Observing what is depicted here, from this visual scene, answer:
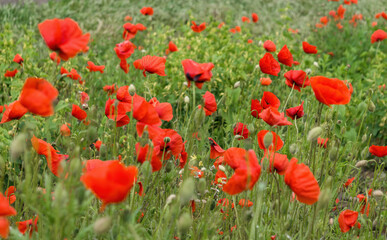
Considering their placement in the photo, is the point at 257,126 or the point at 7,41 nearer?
the point at 257,126

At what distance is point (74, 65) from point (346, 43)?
3663 mm

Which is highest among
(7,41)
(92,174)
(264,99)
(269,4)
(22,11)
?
(92,174)

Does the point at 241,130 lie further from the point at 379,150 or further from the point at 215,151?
the point at 379,150

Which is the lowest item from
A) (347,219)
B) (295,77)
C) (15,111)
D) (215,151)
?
(347,219)

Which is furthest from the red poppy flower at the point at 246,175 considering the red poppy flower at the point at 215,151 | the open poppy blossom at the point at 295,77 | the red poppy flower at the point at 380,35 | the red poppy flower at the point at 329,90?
the red poppy flower at the point at 380,35

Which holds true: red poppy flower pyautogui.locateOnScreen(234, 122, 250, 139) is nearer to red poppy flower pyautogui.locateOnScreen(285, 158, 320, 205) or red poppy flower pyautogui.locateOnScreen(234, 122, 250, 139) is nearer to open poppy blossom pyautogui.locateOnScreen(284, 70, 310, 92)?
open poppy blossom pyautogui.locateOnScreen(284, 70, 310, 92)

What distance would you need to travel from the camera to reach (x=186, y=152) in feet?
6.41

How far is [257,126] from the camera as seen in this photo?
2.13 meters

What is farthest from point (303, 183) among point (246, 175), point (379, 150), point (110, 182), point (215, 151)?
point (379, 150)

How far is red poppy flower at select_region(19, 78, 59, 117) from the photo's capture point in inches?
40.4

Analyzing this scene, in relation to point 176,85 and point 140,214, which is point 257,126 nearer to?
point 140,214

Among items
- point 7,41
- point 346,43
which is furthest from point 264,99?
point 346,43

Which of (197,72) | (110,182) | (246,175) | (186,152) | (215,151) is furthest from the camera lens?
(186,152)

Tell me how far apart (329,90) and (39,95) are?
91 cm
